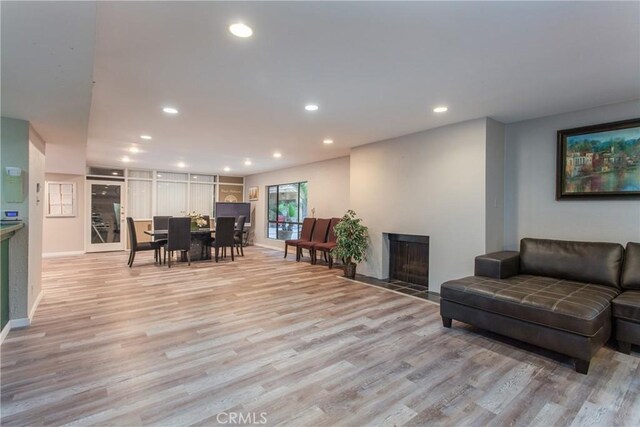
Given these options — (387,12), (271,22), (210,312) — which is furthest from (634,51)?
(210,312)

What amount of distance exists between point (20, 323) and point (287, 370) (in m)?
2.91

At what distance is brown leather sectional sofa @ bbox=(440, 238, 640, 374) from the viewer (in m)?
2.36

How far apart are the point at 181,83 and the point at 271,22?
1.39m

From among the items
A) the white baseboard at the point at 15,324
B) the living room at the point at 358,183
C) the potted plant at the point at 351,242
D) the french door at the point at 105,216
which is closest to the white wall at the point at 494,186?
the living room at the point at 358,183

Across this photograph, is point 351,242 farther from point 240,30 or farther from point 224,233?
point 240,30

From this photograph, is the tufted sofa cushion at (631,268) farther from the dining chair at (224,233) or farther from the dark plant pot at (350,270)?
the dining chair at (224,233)

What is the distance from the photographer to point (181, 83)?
9.41 feet

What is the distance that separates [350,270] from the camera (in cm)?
534

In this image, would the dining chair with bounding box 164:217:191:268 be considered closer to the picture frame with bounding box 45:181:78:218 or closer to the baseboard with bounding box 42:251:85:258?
the baseboard with bounding box 42:251:85:258

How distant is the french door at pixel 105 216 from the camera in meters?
8.23

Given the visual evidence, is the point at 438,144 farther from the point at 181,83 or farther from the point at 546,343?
the point at 181,83

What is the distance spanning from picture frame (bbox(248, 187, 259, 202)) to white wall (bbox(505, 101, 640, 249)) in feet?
24.8

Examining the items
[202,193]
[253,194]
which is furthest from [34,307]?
[253,194]

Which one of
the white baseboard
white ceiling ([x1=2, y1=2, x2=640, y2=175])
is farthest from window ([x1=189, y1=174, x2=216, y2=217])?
the white baseboard
